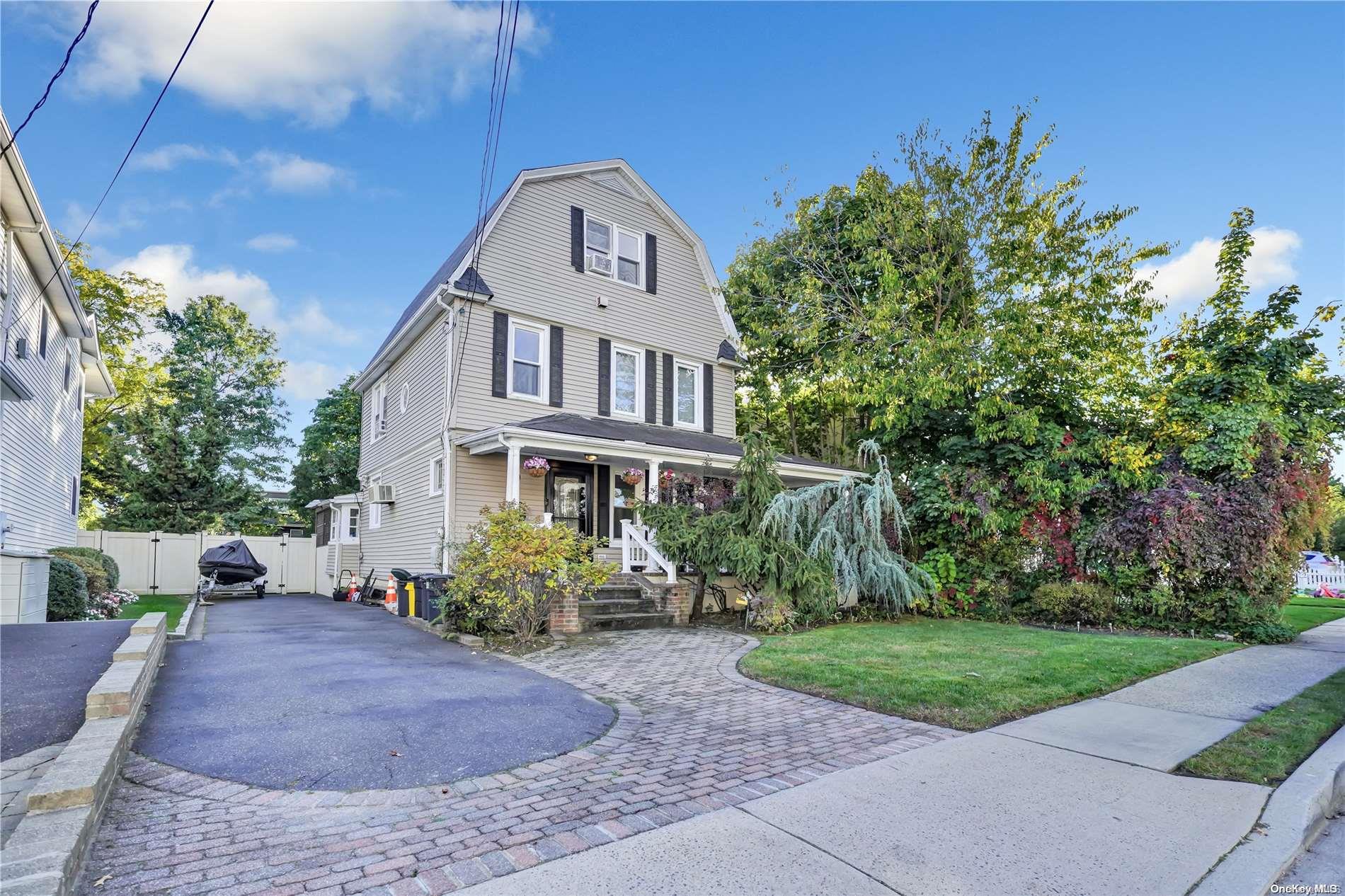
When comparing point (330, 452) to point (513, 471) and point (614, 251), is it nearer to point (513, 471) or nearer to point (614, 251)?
point (614, 251)

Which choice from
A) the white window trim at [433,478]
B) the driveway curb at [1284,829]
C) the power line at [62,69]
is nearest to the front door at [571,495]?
the white window trim at [433,478]

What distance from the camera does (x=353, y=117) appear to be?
39.8 ft

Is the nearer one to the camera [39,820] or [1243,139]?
[39,820]

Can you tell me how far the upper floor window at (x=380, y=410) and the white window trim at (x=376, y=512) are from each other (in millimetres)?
1120

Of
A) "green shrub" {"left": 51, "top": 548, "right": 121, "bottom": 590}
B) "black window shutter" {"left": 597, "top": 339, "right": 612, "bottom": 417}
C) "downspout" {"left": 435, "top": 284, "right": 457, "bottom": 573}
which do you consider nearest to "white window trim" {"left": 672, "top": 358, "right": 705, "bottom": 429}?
"black window shutter" {"left": 597, "top": 339, "right": 612, "bottom": 417}

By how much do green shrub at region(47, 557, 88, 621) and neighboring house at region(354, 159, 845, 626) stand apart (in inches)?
201

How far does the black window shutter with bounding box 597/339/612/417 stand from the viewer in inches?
561

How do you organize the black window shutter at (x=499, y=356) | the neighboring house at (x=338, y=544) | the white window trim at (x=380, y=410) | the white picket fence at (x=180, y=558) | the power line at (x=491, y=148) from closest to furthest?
the power line at (x=491, y=148), the black window shutter at (x=499, y=356), the white window trim at (x=380, y=410), the white picket fence at (x=180, y=558), the neighboring house at (x=338, y=544)

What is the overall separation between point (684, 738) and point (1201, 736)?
3473 millimetres

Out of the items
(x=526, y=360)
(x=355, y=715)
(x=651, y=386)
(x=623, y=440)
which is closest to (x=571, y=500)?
(x=623, y=440)

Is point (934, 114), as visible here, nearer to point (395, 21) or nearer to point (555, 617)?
point (395, 21)

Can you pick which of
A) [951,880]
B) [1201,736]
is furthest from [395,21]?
[1201,736]

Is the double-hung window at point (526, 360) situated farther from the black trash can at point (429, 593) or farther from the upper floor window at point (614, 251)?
the black trash can at point (429, 593)

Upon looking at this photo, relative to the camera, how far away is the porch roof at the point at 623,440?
11.3 metres
